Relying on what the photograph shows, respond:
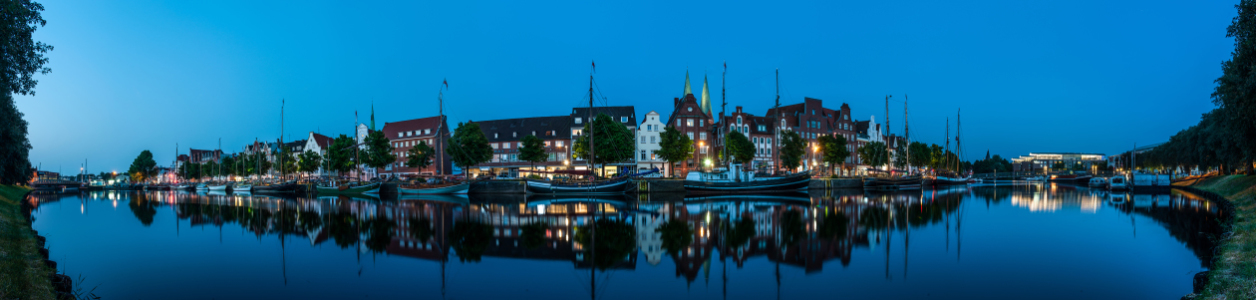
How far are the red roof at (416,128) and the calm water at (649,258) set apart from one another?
241 feet

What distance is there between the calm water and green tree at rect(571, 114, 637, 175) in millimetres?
37082

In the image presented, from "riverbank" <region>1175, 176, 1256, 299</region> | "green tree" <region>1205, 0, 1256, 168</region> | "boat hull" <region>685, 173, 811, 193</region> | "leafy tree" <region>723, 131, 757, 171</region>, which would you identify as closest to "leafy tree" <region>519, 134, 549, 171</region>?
"boat hull" <region>685, 173, 811, 193</region>

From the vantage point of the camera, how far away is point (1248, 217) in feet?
68.9

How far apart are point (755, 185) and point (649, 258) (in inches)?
1663

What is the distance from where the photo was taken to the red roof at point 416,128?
328ft

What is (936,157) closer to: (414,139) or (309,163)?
(414,139)

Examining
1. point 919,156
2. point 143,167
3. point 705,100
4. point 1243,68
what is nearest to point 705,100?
point 705,100

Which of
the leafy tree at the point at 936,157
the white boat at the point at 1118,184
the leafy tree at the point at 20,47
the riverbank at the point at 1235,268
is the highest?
the leafy tree at the point at 20,47

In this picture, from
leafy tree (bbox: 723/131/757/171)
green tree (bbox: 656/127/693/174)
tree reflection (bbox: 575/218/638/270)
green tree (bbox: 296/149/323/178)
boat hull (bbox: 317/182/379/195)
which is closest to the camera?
tree reflection (bbox: 575/218/638/270)

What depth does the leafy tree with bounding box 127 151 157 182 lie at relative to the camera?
14750 cm

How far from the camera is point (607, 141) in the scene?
63.8 meters

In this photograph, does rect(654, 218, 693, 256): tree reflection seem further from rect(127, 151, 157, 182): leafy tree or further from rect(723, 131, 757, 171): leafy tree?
rect(127, 151, 157, 182): leafy tree

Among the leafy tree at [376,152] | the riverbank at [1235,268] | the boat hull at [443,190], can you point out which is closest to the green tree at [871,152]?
the boat hull at [443,190]

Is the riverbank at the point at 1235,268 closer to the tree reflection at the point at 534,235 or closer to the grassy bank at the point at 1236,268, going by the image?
the grassy bank at the point at 1236,268
